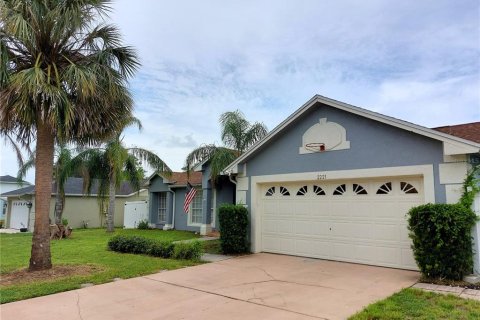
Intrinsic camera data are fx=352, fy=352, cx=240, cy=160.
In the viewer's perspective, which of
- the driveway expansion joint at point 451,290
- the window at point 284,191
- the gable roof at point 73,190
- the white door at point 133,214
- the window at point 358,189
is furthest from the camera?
the gable roof at point 73,190

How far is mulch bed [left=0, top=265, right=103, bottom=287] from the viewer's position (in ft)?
26.1

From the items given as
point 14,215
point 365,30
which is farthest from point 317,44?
point 14,215

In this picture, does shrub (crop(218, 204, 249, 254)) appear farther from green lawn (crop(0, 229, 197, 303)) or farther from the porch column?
the porch column

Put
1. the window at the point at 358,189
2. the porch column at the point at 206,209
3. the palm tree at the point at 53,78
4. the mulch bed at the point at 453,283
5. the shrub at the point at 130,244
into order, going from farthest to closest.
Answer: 1. the porch column at the point at 206,209
2. the shrub at the point at 130,244
3. the window at the point at 358,189
4. the palm tree at the point at 53,78
5. the mulch bed at the point at 453,283

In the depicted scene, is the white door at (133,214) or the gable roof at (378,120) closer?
the gable roof at (378,120)

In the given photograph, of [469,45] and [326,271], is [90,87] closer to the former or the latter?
[326,271]

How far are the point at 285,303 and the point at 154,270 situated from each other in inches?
166

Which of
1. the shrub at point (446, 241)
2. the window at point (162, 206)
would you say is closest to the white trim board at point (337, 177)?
the shrub at point (446, 241)

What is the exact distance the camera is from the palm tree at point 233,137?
16.8m

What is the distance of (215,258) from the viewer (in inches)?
429

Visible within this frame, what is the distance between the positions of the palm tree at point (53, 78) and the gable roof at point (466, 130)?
907 cm

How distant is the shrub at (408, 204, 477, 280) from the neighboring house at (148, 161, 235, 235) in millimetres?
10642

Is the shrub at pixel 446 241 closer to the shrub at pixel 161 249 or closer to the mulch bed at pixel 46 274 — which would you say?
the shrub at pixel 161 249

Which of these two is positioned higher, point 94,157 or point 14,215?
point 94,157
